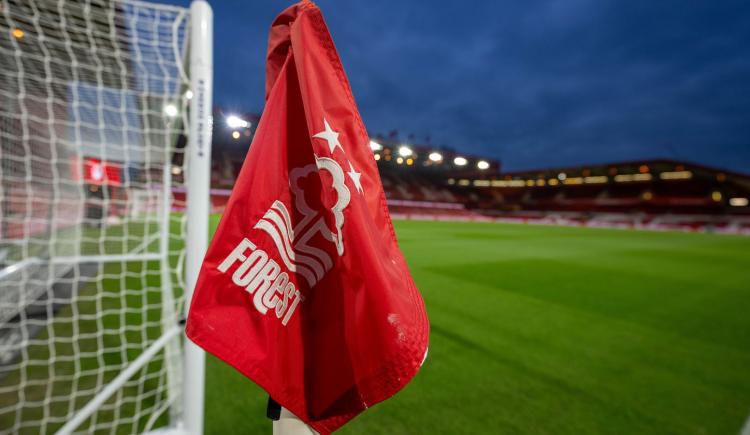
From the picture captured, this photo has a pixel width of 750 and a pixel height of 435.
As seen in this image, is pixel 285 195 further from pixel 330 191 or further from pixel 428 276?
pixel 428 276

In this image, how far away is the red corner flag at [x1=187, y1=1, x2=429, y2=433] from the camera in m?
0.60

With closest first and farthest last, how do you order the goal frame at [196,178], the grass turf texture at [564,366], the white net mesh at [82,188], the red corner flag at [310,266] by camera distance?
the red corner flag at [310,266] < the goal frame at [196,178] < the white net mesh at [82,188] < the grass turf texture at [564,366]

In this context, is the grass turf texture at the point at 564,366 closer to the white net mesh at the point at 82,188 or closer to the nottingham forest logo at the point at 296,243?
the white net mesh at the point at 82,188

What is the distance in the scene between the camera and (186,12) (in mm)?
1512

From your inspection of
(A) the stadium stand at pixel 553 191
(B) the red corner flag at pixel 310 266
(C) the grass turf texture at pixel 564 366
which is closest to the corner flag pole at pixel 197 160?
(C) the grass turf texture at pixel 564 366

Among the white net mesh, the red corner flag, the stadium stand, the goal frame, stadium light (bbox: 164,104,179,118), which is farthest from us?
the stadium stand

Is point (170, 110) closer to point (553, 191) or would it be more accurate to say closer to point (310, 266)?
point (310, 266)

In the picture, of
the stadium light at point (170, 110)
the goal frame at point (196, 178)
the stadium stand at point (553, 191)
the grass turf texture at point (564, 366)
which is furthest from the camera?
the stadium stand at point (553, 191)

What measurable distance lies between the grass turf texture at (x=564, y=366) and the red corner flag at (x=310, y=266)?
57.9 inches

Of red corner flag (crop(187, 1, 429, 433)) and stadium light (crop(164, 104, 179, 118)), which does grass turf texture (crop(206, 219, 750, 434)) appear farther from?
stadium light (crop(164, 104, 179, 118))

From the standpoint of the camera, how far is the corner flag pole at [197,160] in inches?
55.4

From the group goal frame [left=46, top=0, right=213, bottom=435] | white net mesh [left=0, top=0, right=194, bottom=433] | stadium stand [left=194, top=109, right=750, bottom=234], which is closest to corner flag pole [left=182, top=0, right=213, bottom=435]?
goal frame [left=46, top=0, right=213, bottom=435]

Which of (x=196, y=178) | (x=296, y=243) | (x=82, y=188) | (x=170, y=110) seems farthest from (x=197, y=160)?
(x=82, y=188)

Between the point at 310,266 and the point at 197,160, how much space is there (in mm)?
Result: 999
